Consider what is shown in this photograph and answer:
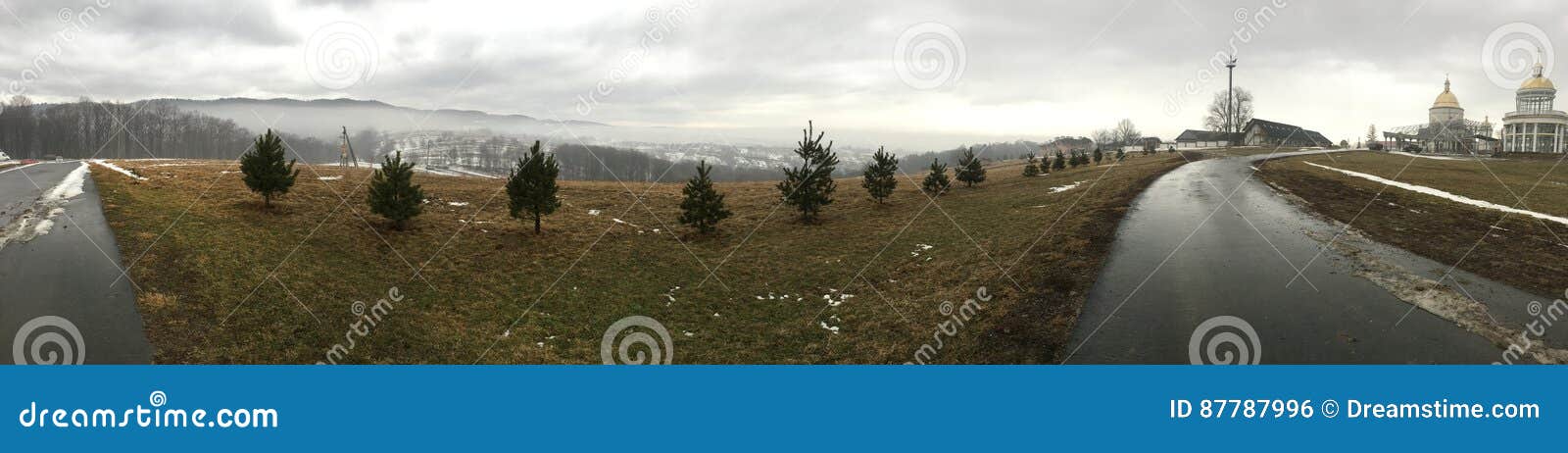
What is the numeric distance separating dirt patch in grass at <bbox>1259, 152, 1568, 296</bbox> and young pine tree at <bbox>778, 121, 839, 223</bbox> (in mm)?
17212

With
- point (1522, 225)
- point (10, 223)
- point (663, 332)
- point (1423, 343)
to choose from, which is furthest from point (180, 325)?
point (1522, 225)

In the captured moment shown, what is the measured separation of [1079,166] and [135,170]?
5702 centimetres

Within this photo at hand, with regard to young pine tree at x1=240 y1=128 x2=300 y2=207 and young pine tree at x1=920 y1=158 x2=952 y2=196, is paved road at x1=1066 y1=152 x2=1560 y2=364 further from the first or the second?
young pine tree at x1=240 y1=128 x2=300 y2=207

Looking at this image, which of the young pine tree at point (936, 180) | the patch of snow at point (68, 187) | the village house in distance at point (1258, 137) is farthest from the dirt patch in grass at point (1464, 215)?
the village house in distance at point (1258, 137)

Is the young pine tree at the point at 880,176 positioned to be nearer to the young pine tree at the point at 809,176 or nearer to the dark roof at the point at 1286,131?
the young pine tree at the point at 809,176

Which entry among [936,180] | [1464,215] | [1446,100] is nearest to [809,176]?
[936,180]

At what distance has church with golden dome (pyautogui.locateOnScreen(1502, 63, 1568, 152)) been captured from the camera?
1978 inches

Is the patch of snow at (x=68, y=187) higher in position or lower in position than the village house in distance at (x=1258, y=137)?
lower

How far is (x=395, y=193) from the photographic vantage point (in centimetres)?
1992

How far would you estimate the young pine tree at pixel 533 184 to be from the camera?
21172 millimetres

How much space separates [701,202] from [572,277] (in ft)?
22.8

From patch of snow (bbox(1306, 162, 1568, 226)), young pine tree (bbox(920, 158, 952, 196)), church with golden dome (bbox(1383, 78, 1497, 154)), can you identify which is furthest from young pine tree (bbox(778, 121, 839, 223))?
church with golden dome (bbox(1383, 78, 1497, 154))

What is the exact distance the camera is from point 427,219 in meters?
21.9

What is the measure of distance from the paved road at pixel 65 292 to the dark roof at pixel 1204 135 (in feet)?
335
